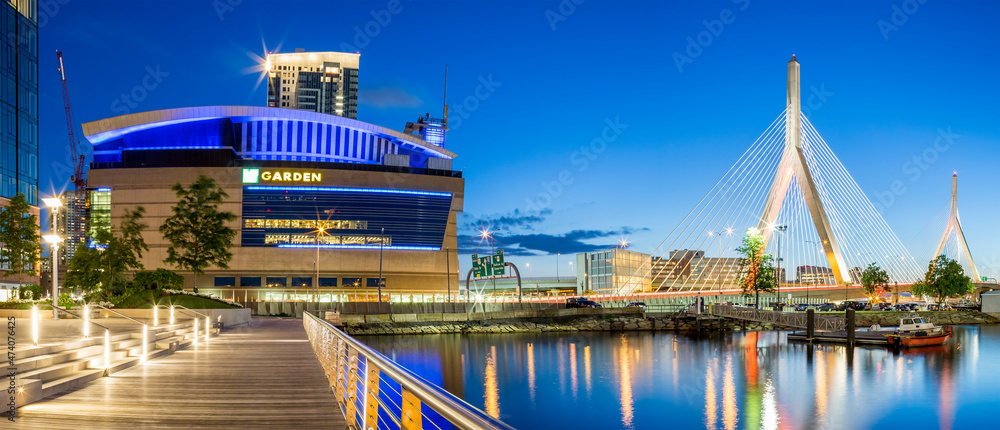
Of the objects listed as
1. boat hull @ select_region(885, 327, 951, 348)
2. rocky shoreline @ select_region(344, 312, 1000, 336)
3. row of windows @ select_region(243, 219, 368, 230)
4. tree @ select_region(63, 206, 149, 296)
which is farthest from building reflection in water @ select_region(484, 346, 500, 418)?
row of windows @ select_region(243, 219, 368, 230)

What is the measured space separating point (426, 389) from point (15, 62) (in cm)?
9425

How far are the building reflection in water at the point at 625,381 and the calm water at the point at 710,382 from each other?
57 millimetres

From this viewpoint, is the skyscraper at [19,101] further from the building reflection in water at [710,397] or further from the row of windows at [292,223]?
the building reflection in water at [710,397]

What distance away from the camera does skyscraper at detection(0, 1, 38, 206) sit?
255 ft

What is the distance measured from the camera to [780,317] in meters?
66.8

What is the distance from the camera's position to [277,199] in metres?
98.6

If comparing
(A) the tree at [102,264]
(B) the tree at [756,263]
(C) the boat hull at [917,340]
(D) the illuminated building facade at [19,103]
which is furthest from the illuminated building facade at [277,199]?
(C) the boat hull at [917,340]

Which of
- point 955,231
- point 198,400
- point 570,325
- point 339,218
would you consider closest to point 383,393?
point 198,400

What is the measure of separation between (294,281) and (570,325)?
41.9m

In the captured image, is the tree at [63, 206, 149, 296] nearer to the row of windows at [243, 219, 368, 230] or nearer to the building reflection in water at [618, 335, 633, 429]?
the building reflection in water at [618, 335, 633, 429]

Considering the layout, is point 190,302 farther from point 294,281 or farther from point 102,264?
point 294,281

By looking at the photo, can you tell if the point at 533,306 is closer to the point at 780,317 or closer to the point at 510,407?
the point at 780,317

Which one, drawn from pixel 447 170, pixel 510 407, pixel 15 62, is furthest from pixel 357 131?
pixel 510 407

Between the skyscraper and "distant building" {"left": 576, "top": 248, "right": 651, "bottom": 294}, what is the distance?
105 m
